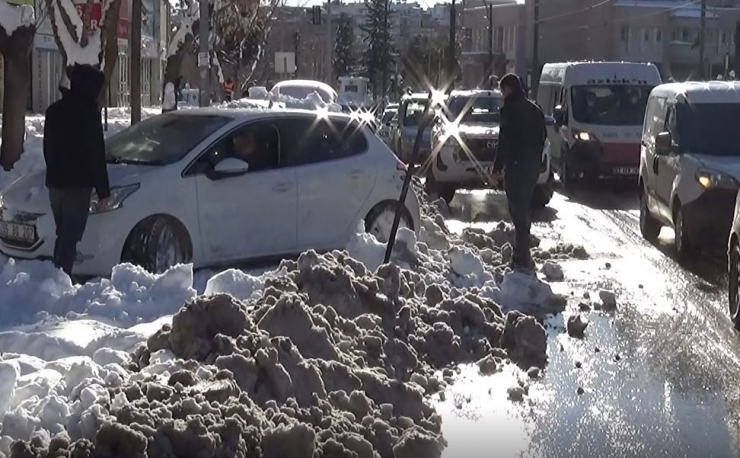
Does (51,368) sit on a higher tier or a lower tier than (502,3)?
lower

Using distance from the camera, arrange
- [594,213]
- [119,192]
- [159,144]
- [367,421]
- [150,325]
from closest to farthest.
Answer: [367,421]
[150,325]
[119,192]
[159,144]
[594,213]

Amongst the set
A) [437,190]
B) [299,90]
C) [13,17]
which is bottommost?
[437,190]

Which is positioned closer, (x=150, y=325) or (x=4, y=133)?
(x=150, y=325)

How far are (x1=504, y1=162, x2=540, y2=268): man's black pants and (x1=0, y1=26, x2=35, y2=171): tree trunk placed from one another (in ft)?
33.3

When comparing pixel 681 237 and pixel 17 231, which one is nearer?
pixel 17 231

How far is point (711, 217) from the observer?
Answer: 13727 millimetres

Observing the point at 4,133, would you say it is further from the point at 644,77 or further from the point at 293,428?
the point at 293,428

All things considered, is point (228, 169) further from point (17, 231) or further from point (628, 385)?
point (628, 385)

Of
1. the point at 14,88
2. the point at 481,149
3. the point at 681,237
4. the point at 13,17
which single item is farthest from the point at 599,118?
the point at 13,17

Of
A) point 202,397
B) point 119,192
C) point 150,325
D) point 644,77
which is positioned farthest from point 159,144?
point 644,77

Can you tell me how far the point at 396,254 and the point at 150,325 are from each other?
3423 mm

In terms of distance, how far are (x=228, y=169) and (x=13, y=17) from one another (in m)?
10.0

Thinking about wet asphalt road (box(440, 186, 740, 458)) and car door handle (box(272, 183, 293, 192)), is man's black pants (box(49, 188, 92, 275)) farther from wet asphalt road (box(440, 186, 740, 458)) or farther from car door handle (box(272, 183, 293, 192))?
wet asphalt road (box(440, 186, 740, 458))

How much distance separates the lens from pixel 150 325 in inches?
334
